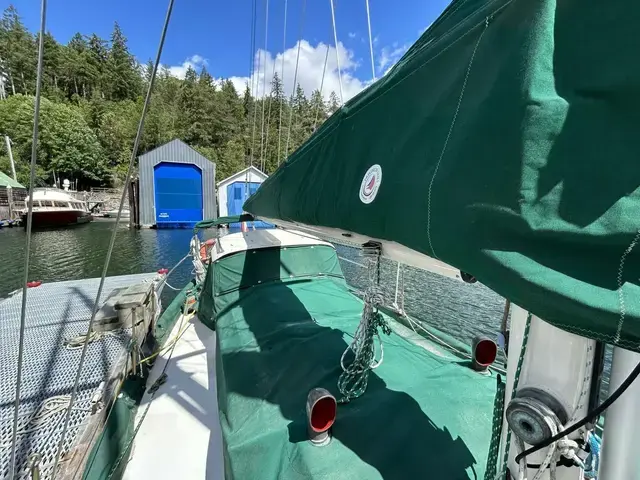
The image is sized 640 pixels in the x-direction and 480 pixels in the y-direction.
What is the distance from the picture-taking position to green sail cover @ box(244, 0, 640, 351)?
513mm

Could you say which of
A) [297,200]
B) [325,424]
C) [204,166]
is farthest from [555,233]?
[204,166]

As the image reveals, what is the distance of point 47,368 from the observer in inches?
121

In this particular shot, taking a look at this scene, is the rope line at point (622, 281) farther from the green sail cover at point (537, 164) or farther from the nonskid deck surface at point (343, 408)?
the nonskid deck surface at point (343, 408)

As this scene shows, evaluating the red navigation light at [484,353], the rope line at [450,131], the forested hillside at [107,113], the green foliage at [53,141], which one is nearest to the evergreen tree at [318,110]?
the red navigation light at [484,353]

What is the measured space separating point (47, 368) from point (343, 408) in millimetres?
3086

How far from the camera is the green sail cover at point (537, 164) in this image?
1.68 ft

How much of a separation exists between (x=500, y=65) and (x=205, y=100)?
172 ft

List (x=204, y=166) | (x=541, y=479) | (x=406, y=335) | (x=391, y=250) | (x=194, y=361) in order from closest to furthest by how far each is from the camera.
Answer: (x=541, y=479) < (x=391, y=250) < (x=406, y=335) < (x=194, y=361) < (x=204, y=166)

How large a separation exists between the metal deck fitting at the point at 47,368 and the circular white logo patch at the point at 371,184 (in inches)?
105

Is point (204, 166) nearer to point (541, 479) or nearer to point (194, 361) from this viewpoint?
point (194, 361)

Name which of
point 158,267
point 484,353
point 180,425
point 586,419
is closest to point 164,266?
point 158,267

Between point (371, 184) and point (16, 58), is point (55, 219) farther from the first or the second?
point (16, 58)

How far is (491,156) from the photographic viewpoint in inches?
26.9

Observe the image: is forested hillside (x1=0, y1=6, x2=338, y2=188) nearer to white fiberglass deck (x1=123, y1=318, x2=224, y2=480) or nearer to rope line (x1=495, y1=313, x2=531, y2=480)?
white fiberglass deck (x1=123, y1=318, x2=224, y2=480)
